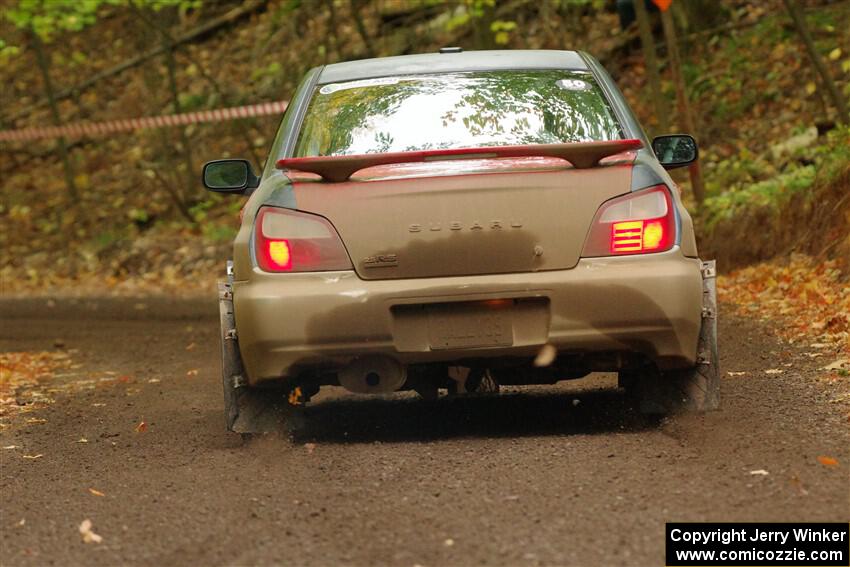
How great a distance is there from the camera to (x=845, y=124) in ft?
42.6

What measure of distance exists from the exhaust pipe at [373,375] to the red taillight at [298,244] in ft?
1.39

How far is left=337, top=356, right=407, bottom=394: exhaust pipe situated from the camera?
18.5 ft

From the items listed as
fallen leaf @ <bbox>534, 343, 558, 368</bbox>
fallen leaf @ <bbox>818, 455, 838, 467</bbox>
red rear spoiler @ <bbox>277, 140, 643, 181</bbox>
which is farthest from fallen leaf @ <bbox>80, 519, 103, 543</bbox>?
fallen leaf @ <bbox>818, 455, 838, 467</bbox>

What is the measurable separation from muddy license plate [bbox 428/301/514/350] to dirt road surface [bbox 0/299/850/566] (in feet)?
1.45

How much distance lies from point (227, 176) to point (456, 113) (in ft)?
3.94

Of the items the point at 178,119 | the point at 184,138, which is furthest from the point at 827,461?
the point at 184,138

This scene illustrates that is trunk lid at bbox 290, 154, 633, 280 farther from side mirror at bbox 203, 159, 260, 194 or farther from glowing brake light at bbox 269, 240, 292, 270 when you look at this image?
side mirror at bbox 203, 159, 260, 194

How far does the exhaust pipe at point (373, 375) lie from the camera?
5.65m

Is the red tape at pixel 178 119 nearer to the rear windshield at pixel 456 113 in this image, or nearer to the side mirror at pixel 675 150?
the rear windshield at pixel 456 113

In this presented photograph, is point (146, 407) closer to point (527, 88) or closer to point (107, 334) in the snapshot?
point (527, 88)

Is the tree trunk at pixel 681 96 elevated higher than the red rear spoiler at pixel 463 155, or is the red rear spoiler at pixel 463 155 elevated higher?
the red rear spoiler at pixel 463 155

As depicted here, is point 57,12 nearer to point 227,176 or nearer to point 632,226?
point 227,176

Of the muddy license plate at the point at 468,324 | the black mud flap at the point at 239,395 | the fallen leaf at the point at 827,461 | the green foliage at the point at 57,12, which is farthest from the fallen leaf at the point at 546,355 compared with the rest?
the green foliage at the point at 57,12

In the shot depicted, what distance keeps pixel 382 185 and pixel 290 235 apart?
1.36ft
